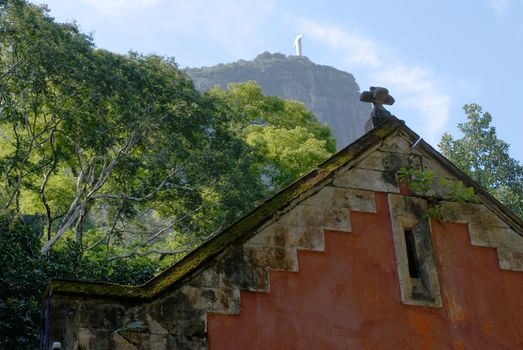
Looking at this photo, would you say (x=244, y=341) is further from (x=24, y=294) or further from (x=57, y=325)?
(x=24, y=294)

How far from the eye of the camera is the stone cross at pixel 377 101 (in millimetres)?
9047

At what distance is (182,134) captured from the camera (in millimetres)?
26938

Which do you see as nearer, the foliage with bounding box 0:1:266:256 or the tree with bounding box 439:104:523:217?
the foliage with bounding box 0:1:266:256

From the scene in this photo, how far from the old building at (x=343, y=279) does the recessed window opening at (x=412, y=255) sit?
0.01m

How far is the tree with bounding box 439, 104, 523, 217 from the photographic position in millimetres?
36544

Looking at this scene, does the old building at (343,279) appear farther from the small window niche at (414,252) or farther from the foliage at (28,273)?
the foliage at (28,273)

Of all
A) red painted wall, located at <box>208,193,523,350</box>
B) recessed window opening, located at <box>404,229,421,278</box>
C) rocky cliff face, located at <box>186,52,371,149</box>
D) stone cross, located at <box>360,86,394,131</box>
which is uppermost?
rocky cliff face, located at <box>186,52,371,149</box>

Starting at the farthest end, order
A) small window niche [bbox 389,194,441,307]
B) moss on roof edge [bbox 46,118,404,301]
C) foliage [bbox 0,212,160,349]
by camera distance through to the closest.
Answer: foliage [bbox 0,212,160,349], small window niche [bbox 389,194,441,307], moss on roof edge [bbox 46,118,404,301]

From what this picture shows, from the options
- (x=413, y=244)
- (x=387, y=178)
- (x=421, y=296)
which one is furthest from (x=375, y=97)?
(x=421, y=296)

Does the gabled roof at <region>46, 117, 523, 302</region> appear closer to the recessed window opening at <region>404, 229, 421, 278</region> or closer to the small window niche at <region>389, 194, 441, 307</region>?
the small window niche at <region>389, 194, 441, 307</region>

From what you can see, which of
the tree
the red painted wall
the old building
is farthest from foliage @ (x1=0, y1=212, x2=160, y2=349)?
the tree

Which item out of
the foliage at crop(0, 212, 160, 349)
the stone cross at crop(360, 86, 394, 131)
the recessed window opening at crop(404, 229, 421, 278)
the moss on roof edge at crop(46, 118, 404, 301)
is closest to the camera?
the moss on roof edge at crop(46, 118, 404, 301)

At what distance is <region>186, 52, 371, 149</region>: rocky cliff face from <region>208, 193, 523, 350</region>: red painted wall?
115 m

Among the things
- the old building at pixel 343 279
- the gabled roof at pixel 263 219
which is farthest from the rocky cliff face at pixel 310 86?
the old building at pixel 343 279
